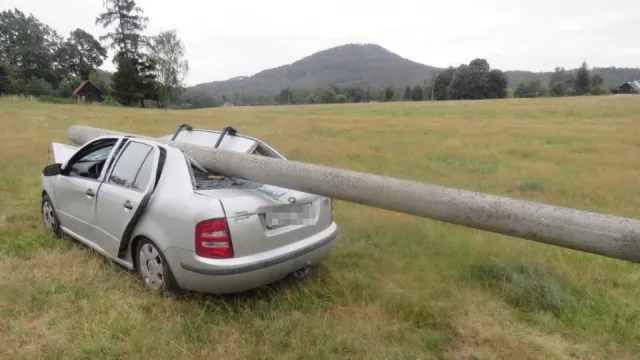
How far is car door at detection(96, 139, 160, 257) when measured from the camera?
3.34 meters

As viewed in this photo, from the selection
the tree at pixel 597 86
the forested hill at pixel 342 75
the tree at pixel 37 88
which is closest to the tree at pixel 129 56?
the tree at pixel 37 88

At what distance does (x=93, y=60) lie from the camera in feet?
224

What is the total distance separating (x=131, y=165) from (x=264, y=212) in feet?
4.79

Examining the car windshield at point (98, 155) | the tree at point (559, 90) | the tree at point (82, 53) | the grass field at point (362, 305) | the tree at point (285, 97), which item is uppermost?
the tree at point (82, 53)

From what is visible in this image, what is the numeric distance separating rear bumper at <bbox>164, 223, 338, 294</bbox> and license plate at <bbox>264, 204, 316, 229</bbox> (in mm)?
184

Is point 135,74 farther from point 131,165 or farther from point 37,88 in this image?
point 131,165

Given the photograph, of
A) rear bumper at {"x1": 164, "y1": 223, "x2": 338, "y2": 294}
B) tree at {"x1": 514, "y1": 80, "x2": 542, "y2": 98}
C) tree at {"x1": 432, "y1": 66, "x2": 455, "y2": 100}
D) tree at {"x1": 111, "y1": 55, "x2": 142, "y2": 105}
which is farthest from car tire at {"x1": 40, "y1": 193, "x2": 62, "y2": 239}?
tree at {"x1": 514, "y1": 80, "x2": 542, "y2": 98}

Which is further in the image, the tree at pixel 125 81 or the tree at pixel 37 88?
the tree at pixel 37 88

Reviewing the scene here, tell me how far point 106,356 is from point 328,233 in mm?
1893

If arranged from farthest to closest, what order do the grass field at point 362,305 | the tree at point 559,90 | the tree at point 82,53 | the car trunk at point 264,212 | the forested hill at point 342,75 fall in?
1. the forested hill at point 342,75
2. the tree at point 559,90
3. the tree at point 82,53
4. the car trunk at point 264,212
5. the grass field at point 362,305

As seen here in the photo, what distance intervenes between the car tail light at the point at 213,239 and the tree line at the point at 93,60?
4754 cm

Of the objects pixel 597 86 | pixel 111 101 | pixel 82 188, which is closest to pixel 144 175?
pixel 82 188

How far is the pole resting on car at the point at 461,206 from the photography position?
2.10m

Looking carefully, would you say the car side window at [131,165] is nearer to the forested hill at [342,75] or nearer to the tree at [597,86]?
the tree at [597,86]
